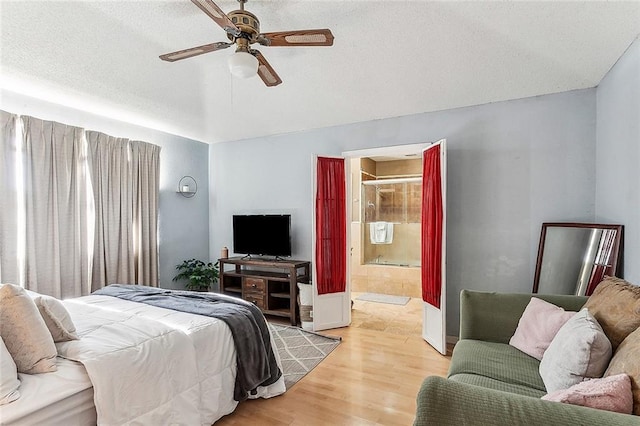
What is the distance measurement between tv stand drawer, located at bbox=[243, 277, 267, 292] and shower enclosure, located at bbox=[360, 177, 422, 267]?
2420 millimetres

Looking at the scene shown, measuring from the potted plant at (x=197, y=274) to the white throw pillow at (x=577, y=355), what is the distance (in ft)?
13.5

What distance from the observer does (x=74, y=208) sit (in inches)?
136

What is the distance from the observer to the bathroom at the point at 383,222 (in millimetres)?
5934

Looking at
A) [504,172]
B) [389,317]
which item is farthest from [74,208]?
[504,172]

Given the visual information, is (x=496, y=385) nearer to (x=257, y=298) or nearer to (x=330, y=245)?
(x=330, y=245)

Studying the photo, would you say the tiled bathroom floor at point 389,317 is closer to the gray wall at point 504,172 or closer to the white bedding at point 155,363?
the gray wall at point 504,172

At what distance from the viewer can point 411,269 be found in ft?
18.3

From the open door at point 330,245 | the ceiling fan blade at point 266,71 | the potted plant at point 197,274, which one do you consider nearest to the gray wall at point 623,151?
the ceiling fan blade at point 266,71

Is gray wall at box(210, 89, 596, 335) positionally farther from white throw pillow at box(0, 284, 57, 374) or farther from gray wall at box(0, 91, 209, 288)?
white throw pillow at box(0, 284, 57, 374)

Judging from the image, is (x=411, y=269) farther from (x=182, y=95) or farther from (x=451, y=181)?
(x=182, y=95)

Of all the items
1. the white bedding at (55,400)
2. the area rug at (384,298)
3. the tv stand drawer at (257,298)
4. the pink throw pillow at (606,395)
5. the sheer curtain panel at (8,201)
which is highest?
the sheer curtain panel at (8,201)

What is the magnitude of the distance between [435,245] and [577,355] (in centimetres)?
200

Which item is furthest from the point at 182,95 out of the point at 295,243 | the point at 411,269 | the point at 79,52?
the point at 411,269

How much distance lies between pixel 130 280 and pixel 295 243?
6.95 feet
